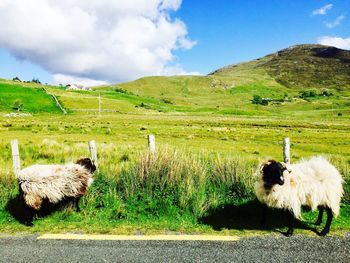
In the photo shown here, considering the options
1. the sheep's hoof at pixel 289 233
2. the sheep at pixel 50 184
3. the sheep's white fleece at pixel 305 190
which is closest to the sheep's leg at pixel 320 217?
the sheep's white fleece at pixel 305 190

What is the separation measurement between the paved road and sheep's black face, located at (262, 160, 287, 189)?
4.19 ft

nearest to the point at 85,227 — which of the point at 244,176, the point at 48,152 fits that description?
the point at 244,176

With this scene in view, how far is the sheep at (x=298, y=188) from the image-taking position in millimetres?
8398

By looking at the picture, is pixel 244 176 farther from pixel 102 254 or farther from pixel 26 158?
pixel 26 158

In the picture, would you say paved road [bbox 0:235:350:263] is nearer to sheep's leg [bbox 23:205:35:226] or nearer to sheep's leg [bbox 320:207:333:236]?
sheep's leg [bbox 320:207:333:236]

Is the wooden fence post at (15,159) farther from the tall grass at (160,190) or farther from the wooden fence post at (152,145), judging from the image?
the wooden fence post at (152,145)

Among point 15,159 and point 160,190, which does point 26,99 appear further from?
point 160,190

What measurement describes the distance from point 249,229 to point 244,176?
7.76 ft

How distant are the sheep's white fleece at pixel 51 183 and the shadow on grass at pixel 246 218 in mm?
3508

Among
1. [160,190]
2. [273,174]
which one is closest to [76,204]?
[160,190]

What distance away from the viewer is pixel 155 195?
Answer: 9.88 metres

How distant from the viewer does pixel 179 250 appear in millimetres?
7125

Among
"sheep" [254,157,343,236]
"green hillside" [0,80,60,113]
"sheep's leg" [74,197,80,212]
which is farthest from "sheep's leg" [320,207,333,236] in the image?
"green hillside" [0,80,60,113]

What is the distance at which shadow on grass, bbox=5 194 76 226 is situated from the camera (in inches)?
351
